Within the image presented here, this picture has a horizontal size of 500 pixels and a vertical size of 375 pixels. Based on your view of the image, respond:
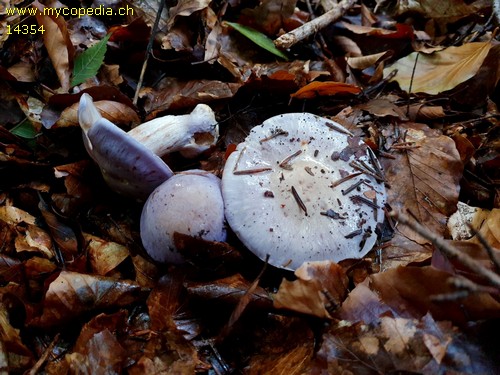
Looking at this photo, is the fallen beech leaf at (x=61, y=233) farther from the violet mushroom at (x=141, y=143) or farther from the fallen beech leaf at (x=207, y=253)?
the fallen beech leaf at (x=207, y=253)

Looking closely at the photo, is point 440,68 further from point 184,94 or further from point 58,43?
point 58,43

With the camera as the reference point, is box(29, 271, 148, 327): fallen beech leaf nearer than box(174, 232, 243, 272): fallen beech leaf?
Yes

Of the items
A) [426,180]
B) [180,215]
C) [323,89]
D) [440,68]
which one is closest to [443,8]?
[440,68]

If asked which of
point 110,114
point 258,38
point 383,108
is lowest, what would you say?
point 383,108

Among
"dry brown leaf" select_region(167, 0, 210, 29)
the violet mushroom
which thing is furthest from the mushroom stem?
"dry brown leaf" select_region(167, 0, 210, 29)

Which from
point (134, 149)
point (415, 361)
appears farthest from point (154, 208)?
point (415, 361)

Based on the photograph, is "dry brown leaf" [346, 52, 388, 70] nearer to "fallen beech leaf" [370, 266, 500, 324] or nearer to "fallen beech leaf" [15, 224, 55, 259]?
"fallen beech leaf" [370, 266, 500, 324]
